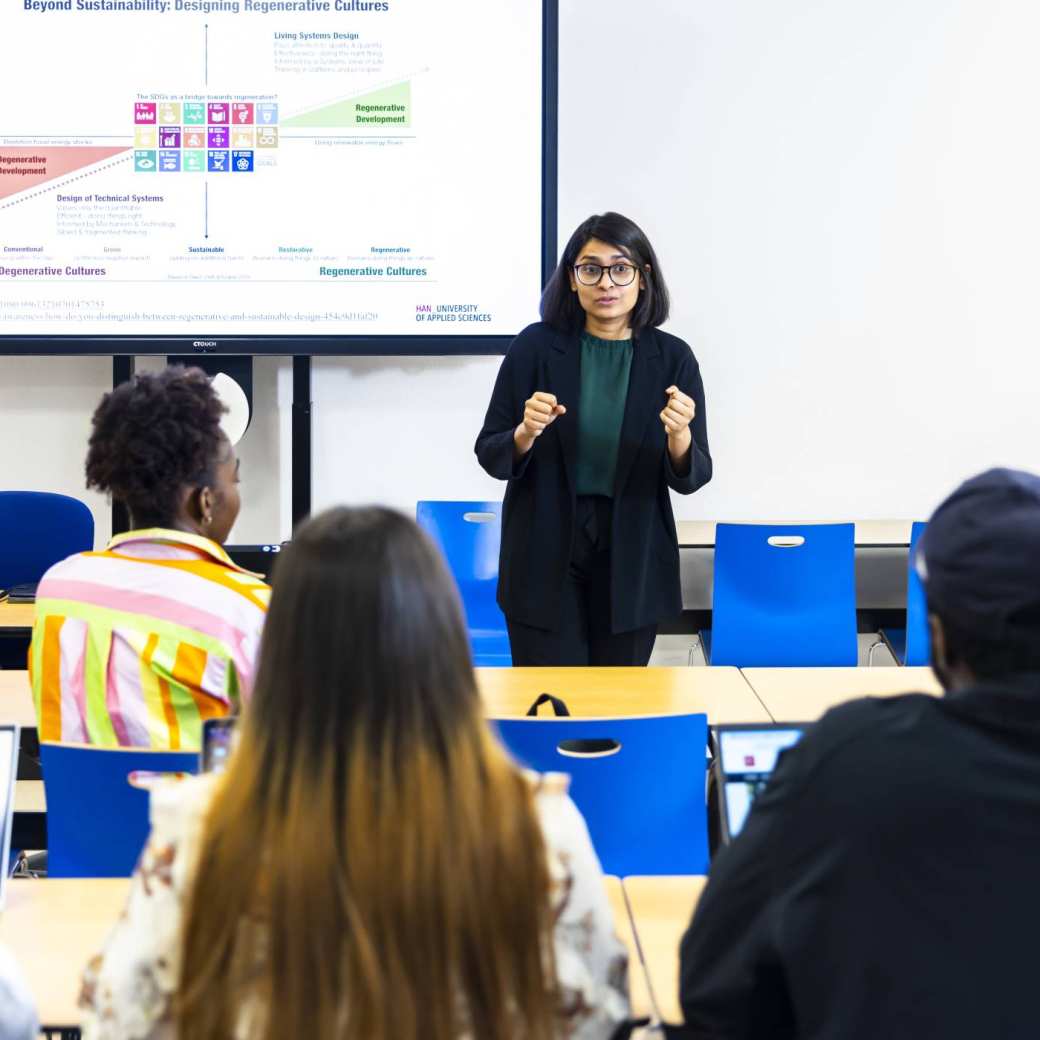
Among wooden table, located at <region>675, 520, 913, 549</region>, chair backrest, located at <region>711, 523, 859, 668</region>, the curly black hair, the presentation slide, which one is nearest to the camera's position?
the curly black hair

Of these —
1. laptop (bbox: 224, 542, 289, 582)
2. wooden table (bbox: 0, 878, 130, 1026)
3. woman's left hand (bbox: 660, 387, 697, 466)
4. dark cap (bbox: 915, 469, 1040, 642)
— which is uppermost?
woman's left hand (bbox: 660, 387, 697, 466)

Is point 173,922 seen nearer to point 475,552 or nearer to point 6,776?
point 6,776

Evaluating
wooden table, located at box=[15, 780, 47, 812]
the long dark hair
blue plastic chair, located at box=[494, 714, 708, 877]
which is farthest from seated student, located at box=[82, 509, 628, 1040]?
wooden table, located at box=[15, 780, 47, 812]

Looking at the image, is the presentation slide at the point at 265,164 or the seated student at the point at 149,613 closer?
the seated student at the point at 149,613

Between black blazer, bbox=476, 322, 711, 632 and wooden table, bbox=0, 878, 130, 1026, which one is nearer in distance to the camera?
wooden table, bbox=0, 878, 130, 1026

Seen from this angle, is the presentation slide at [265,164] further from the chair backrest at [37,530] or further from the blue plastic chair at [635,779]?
the blue plastic chair at [635,779]

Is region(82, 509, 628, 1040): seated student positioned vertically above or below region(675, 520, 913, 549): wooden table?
above

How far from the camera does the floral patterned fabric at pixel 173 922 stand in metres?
1.12

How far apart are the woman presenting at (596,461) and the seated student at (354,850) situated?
2010mm

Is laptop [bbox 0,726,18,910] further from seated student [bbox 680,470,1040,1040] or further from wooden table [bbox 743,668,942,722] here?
wooden table [bbox 743,668,942,722]

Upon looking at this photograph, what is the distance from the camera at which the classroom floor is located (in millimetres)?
5102

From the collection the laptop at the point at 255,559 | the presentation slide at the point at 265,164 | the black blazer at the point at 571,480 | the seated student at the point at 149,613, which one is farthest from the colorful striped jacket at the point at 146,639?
the presentation slide at the point at 265,164

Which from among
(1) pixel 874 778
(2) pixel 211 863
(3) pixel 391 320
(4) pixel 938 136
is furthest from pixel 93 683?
(4) pixel 938 136

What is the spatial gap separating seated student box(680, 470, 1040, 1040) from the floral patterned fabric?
166mm
